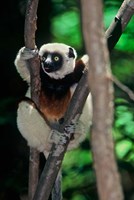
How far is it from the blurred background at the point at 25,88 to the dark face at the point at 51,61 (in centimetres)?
114

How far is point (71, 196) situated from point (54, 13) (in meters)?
1.84

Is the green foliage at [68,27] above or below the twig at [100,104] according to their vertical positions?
below

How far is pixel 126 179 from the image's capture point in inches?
231

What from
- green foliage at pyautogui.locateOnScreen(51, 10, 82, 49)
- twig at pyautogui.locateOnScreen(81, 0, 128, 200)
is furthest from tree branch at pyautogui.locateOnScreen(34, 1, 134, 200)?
green foliage at pyautogui.locateOnScreen(51, 10, 82, 49)

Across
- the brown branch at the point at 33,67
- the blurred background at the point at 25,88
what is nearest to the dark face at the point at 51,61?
the brown branch at the point at 33,67

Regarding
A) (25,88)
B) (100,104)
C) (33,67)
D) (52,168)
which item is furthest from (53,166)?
(25,88)

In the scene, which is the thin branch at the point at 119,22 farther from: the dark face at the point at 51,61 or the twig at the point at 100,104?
the twig at the point at 100,104

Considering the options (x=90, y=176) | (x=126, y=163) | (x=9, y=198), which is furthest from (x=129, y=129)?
(x=9, y=198)

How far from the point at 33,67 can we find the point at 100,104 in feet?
6.59

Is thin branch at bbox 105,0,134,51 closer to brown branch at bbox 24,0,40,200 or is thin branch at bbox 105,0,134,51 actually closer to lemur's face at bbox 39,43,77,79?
brown branch at bbox 24,0,40,200

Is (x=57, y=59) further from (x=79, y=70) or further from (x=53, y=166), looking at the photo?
(x=53, y=166)

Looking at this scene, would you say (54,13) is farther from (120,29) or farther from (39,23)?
(120,29)

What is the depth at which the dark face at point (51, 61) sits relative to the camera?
13.5 ft

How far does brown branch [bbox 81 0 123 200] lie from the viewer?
1197 millimetres
